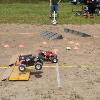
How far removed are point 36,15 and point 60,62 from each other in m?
11.9

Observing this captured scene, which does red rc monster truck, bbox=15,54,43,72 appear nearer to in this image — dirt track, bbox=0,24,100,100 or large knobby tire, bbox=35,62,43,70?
large knobby tire, bbox=35,62,43,70

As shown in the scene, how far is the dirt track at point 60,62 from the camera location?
1148 cm

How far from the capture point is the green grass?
23875 millimetres

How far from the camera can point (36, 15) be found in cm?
2642

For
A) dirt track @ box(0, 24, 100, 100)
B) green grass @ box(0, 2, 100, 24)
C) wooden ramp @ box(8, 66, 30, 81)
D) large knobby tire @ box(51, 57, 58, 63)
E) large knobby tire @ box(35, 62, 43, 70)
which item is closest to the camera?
dirt track @ box(0, 24, 100, 100)

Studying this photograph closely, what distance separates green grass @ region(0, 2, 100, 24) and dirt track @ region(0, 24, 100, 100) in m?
1.59

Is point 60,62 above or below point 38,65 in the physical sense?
below

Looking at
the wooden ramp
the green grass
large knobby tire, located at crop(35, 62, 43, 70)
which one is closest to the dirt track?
the wooden ramp

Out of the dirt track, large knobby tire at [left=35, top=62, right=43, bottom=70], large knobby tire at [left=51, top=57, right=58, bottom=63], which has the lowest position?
the dirt track

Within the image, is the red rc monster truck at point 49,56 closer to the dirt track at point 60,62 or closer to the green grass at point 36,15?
the dirt track at point 60,62

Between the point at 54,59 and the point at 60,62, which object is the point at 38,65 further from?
the point at 60,62

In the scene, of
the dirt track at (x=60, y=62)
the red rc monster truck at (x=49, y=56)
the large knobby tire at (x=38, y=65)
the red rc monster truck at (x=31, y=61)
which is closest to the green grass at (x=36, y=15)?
the dirt track at (x=60, y=62)

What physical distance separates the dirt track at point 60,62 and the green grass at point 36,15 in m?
1.59

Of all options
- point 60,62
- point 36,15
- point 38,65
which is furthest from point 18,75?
point 36,15
